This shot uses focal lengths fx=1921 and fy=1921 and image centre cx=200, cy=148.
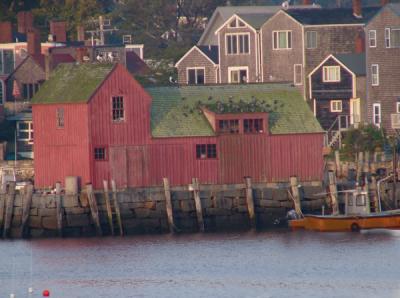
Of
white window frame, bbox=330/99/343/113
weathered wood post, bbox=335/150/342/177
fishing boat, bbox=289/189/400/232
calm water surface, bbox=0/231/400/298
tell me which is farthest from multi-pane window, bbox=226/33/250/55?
calm water surface, bbox=0/231/400/298

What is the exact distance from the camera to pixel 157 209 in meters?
83.5

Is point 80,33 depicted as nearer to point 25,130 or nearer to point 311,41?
point 311,41

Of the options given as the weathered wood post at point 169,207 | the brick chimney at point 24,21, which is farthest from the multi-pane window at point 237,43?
the weathered wood post at point 169,207

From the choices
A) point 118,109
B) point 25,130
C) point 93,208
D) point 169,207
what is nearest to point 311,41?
point 25,130

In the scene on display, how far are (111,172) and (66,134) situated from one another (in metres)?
2.75

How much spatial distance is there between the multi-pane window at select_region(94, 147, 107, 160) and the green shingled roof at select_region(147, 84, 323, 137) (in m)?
2.46

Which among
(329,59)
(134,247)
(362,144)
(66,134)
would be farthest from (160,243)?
(329,59)

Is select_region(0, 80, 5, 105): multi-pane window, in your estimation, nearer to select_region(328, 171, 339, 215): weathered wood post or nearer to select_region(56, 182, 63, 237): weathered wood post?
select_region(56, 182, 63, 237): weathered wood post

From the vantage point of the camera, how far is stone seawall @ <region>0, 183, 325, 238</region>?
82.6m

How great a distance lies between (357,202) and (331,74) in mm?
28919

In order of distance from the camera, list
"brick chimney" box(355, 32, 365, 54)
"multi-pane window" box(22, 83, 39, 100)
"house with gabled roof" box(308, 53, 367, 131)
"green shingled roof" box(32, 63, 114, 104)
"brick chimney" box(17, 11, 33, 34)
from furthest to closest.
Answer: "brick chimney" box(17, 11, 33, 34)
"multi-pane window" box(22, 83, 39, 100)
"brick chimney" box(355, 32, 365, 54)
"house with gabled roof" box(308, 53, 367, 131)
"green shingled roof" box(32, 63, 114, 104)

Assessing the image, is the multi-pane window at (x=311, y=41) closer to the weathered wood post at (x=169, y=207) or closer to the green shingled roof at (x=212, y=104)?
the green shingled roof at (x=212, y=104)

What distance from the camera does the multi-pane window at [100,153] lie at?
85.1m

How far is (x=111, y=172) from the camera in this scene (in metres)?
84.9
